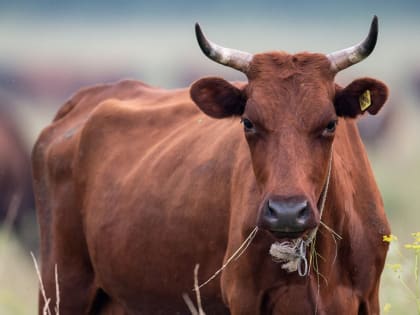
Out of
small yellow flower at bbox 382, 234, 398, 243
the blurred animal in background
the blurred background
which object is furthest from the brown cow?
the blurred animal in background

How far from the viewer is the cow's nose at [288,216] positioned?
7.66m

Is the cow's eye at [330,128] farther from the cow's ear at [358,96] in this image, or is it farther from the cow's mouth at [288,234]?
the cow's mouth at [288,234]

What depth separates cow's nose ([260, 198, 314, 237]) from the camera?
766 cm

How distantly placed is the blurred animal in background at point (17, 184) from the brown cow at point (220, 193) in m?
4.49

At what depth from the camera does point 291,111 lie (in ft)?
26.5

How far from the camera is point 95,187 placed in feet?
35.1

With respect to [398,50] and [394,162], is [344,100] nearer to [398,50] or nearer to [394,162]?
[394,162]

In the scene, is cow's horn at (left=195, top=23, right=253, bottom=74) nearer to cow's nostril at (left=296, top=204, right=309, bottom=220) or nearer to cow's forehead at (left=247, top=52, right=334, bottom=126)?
cow's forehead at (left=247, top=52, right=334, bottom=126)

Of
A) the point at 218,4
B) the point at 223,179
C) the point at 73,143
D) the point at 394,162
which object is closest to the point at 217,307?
the point at 223,179

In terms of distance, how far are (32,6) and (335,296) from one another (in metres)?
24.3

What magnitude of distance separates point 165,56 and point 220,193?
19298 millimetres

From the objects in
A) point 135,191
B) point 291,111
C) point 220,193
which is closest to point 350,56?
point 291,111

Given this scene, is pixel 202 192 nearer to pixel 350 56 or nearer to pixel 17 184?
pixel 350 56

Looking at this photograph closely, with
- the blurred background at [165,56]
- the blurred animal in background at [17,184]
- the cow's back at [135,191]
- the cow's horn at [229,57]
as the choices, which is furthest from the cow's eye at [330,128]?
the blurred animal in background at [17,184]
